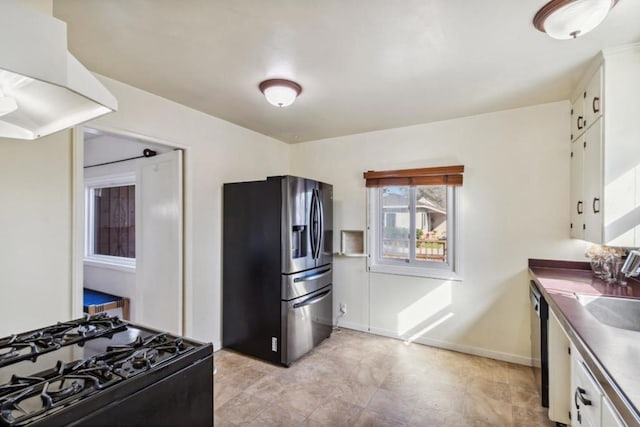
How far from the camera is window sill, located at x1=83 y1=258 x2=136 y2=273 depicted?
355 cm

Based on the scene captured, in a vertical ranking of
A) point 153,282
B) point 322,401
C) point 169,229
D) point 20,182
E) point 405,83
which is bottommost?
point 322,401

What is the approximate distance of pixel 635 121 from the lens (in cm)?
181

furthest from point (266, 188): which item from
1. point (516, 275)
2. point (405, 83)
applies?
point (516, 275)

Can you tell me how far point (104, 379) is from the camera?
0.93m

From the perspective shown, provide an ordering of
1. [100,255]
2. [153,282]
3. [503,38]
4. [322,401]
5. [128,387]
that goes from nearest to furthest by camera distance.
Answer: [128,387]
[503,38]
[322,401]
[153,282]
[100,255]

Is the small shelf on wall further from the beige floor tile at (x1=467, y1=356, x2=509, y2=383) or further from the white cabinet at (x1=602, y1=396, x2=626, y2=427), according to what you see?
the white cabinet at (x1=602, y1=396, x2=626, y2=427)

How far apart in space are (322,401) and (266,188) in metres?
1.81

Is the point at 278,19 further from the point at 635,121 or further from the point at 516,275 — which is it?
the point at 516,275

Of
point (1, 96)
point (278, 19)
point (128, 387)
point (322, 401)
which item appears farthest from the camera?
point (322, 401)

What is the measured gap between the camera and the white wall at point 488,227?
270 centimetres

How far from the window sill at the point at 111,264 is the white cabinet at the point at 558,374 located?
3955 millimetres

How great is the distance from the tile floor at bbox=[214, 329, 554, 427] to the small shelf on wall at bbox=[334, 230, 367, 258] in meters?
1.07

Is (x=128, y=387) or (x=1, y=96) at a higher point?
(x=1, y=96)

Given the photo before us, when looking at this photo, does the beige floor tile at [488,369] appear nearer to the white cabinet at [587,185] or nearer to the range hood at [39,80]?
the white cabinet at [587,185]
